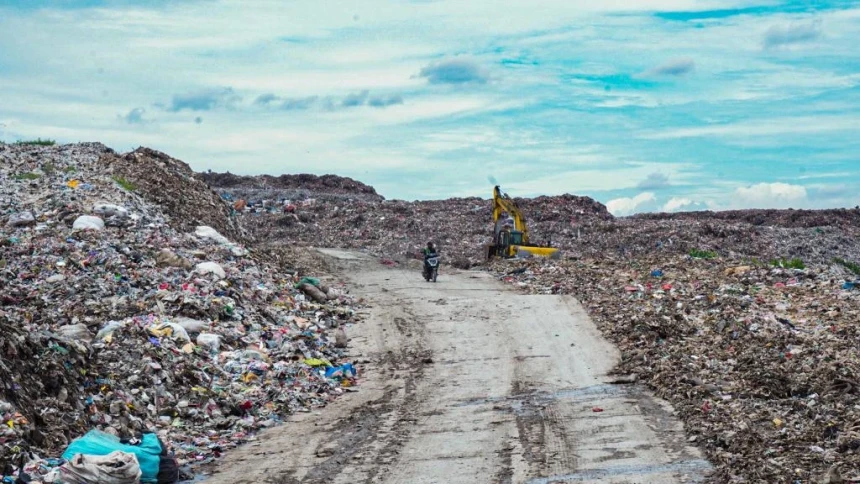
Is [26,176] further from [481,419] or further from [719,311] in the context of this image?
[719,311]

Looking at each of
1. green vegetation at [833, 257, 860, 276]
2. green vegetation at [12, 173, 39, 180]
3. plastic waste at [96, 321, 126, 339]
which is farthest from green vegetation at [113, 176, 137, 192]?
green vegetation at [833, 257, 860, 276]

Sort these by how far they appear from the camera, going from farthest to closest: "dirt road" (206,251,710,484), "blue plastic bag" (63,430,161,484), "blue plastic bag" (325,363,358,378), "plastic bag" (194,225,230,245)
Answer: "plastic bag" (194,225,230,245), "blue plastic bag" (325,363,358,378), "dirt road" (206,251,710,484), "blue plastic bag" (63,430,161,484)

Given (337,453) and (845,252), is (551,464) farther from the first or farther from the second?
(845,252)

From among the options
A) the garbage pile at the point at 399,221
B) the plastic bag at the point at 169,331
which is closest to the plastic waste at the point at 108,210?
the plastic bag at the point at 169,331

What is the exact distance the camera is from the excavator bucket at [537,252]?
24.6 metres

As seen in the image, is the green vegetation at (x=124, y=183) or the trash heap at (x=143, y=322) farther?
the green vegetation at (x=124, y=183)

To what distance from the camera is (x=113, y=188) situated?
20.4 metres

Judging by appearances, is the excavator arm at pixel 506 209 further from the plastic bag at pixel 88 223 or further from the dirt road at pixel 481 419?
the plastic bag at pixel 88 223

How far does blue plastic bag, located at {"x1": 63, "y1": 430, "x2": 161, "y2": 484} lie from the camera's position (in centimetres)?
780

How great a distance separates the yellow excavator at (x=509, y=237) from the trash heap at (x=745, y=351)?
3.72m

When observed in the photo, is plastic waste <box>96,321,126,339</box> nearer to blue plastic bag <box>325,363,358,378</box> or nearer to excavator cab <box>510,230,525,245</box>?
blue plastic bag <box>325,363,358,378</box>

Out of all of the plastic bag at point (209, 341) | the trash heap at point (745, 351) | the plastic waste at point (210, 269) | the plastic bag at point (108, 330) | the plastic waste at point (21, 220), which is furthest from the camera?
the plastic waste at point (21, 220)

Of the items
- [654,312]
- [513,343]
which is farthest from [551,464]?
[654,312]

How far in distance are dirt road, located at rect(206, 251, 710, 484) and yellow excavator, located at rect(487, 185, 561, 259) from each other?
8523 millimetres
